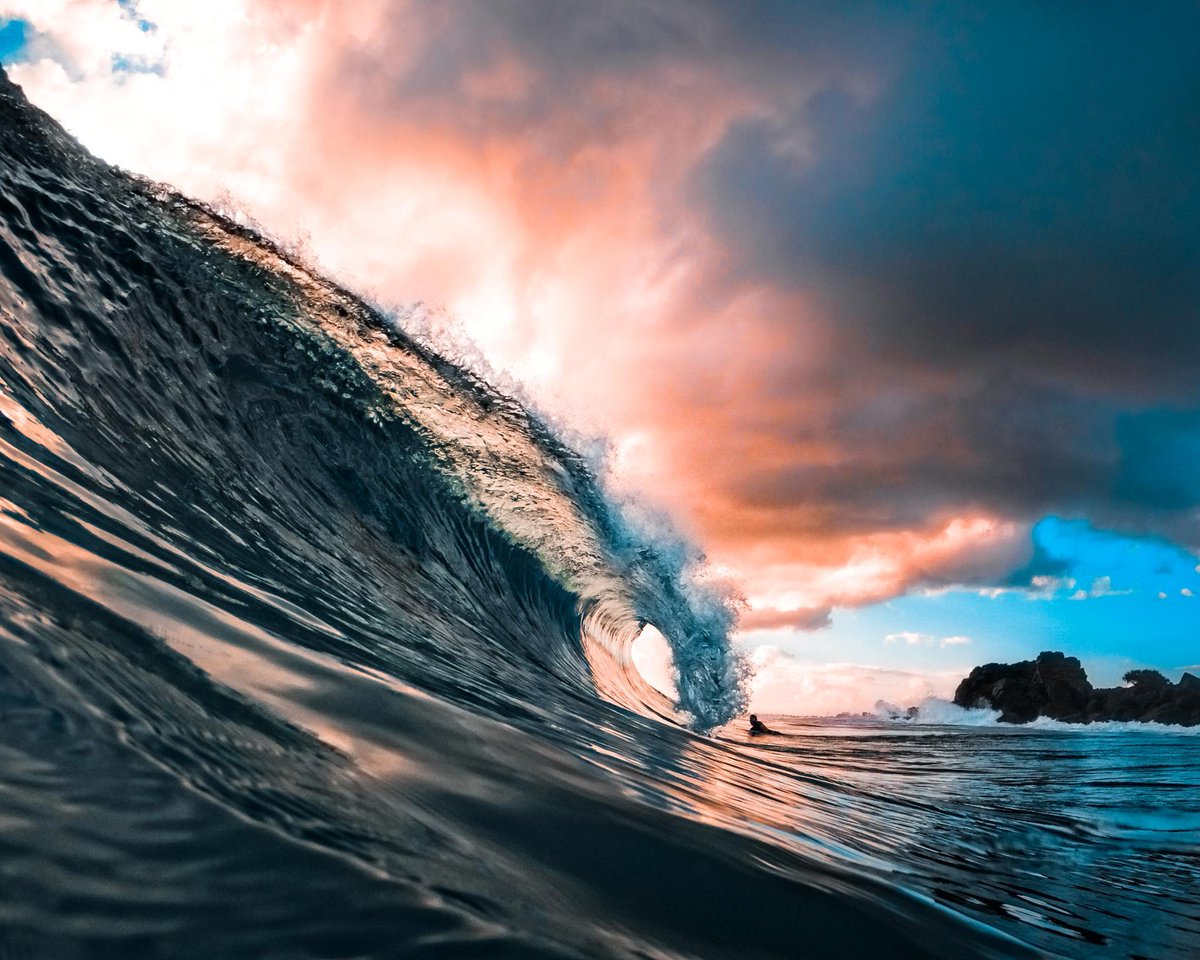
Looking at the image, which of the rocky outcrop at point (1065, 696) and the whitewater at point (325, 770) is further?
the rocky outcrop at point (1065, 696)

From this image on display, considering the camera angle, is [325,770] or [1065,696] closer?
[325,770]

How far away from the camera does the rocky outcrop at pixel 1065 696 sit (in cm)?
3931

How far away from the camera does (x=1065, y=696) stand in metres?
44.7

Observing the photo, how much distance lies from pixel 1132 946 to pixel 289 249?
35.5ft

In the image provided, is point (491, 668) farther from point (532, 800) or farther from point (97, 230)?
point (97, 230)

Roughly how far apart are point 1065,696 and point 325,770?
53.1m

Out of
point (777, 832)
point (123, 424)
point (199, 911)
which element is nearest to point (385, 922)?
point (199, 911)

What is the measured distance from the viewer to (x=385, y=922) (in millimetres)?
896

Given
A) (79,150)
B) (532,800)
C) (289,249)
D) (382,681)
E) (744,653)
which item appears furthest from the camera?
(744,653)

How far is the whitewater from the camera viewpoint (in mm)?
919

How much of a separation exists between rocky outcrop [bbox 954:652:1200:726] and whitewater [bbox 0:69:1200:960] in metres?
40.4

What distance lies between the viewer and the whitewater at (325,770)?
919 mm

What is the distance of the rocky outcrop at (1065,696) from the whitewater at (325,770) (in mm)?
40385

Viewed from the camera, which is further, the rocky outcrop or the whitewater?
the rocky outcrop
